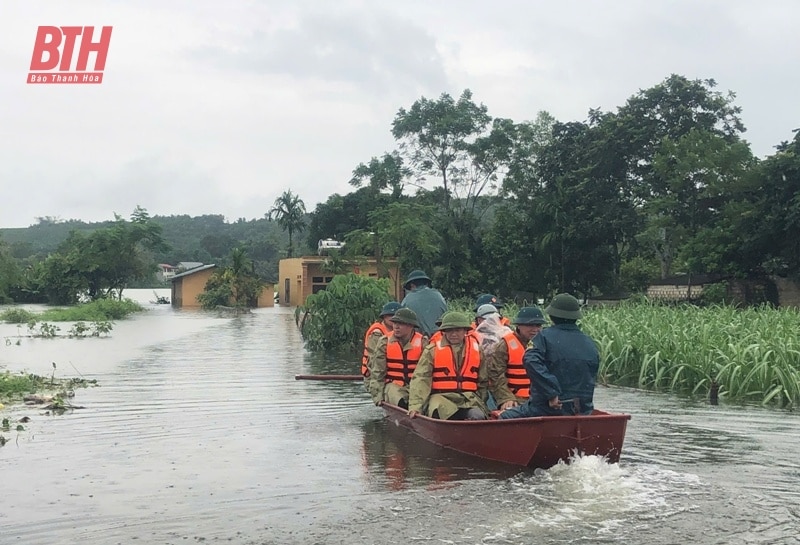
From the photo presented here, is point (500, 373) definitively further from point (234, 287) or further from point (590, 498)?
point (234, 287)

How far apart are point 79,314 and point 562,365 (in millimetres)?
35073

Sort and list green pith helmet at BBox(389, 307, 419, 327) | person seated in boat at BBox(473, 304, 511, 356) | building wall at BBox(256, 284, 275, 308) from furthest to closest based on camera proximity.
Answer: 1. building wall at BBox(256, 284, 275, 308)
2. green pith helmet at BBox(389, 307, 419, 327)
3. person seated in boat at BBox(473, 304, 511, 356)

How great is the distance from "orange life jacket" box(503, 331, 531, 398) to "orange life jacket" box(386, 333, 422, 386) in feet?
5.20

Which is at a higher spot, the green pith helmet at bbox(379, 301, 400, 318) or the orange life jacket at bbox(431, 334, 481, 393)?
the green pith helmet at bbox(379, 301, 400, 318)

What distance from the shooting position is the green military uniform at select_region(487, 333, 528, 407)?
941cm

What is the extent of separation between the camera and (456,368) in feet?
30.6

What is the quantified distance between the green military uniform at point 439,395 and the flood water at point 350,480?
0.51 metres

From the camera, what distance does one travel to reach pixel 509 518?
687 cm

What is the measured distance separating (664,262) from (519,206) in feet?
26.9

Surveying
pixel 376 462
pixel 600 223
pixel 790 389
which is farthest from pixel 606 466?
pixel 600 223

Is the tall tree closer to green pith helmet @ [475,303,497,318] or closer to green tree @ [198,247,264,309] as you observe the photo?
green pith helmet @ [475,303,497,318]

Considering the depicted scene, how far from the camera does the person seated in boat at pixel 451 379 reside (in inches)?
367

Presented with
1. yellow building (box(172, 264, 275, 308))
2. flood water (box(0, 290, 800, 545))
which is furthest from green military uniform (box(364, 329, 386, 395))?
yellow building (box(172, 264, 275, 308))

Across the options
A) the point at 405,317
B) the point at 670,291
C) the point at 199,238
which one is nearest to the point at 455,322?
the point at 405,317
